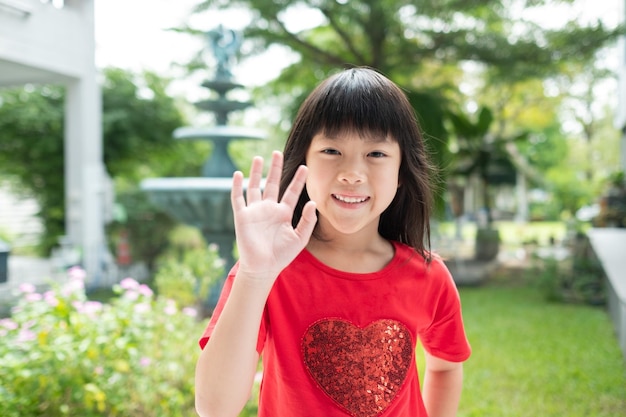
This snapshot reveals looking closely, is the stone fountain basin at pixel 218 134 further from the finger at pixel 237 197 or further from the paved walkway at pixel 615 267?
the finger at pixel 237 197

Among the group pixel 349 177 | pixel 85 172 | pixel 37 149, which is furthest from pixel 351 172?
pixel 37 149

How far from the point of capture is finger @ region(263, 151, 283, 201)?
0.98m

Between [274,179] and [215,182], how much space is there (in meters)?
3.77

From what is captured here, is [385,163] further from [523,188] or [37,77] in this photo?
[523,188]

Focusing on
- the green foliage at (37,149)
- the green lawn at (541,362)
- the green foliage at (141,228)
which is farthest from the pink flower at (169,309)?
the green foliage at (37,149)

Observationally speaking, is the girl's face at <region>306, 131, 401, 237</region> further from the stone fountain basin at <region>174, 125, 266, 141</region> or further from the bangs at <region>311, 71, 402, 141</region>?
the stone fountain basin at <region>174, 125, 266, 141</region>

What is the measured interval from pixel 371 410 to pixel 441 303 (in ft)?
0.87

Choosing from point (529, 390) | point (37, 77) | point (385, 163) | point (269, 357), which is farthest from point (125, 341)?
point (37, 77)

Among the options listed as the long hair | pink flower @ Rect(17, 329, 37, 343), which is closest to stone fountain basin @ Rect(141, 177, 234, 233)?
pink flower @ Rect(17, 329, 37, 343)

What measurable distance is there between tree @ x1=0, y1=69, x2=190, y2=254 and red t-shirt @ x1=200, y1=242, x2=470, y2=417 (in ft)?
28.3

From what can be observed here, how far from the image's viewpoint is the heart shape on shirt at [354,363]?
109 cm

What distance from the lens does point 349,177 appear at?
1.06 m

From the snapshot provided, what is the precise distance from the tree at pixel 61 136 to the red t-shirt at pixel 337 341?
28.3ft

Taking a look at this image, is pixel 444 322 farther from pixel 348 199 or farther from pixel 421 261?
pixel 348 199
